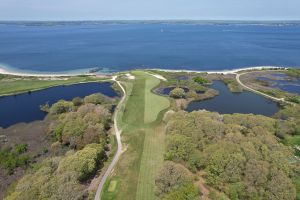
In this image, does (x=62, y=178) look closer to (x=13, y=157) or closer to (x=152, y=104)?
(x=13, y=157)

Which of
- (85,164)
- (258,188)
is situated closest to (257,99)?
(258,188)

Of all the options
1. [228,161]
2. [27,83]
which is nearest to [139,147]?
[228,161]

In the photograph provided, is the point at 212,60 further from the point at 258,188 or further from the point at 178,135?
the point at 258,188

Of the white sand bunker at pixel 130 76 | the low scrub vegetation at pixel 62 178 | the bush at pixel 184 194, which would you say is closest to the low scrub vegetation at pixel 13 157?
the low scrub vegetation at pixel 62 178

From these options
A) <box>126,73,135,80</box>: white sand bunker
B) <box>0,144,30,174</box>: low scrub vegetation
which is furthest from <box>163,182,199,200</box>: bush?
<box>126,73,135,80</box>: white sand bunker

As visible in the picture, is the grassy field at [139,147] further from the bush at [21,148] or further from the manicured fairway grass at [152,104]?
the bush at [21,148]

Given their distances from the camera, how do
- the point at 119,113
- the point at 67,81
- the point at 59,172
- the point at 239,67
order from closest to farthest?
the point at 59,172 → the point at 119,113 → the point at 67,81 → the point at 239,67

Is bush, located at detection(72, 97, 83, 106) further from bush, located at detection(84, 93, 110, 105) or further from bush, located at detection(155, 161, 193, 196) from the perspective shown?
bush, located at detection(155, 161, 193, 196)
